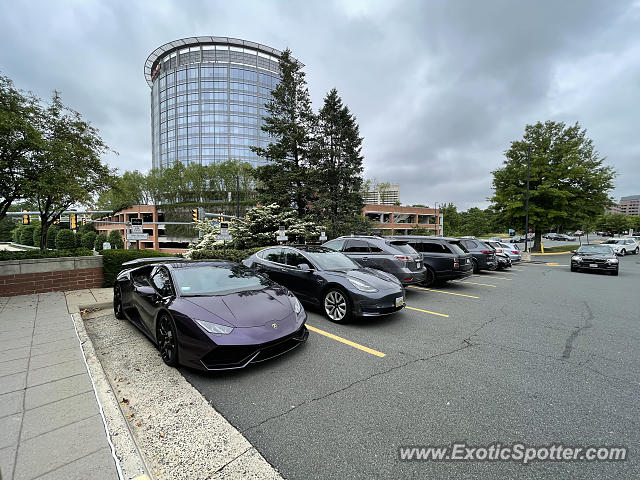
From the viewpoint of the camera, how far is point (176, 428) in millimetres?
2402

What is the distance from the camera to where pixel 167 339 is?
359cm

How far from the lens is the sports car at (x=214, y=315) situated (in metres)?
3.15

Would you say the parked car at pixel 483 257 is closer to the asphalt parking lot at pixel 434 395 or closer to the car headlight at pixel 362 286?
the asphalt parking lot at pixel 434 395

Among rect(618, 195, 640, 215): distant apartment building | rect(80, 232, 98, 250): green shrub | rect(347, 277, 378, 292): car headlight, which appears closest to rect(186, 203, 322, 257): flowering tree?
rect(347, 277, 378, 292): car headlight

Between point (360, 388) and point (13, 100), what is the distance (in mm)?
11576

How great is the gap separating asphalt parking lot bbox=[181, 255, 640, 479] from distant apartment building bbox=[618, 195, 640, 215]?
630 feet

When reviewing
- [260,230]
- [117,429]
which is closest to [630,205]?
[260,230]

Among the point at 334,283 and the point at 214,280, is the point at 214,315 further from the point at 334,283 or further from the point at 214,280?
the point at 334,283

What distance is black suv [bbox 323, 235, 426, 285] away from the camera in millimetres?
7379

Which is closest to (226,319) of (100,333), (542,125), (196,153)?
(100,333)

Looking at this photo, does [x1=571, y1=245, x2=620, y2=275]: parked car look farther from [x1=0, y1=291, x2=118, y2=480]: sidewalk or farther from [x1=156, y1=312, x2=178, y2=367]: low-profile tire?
[x1=0, y1=291, x2=118, y2=480]: sidewalk

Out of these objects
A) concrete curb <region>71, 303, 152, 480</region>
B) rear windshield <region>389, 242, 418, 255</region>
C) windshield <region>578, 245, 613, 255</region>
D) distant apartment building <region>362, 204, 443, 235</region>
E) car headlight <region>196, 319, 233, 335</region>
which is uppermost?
distant apartment building <region>362, 204, 443, 235</region>

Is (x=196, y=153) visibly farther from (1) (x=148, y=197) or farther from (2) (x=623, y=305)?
(2) (x=623, y=305)

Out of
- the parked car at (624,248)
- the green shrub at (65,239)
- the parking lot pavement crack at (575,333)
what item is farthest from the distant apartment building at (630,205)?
the green shrub at (65,239)
